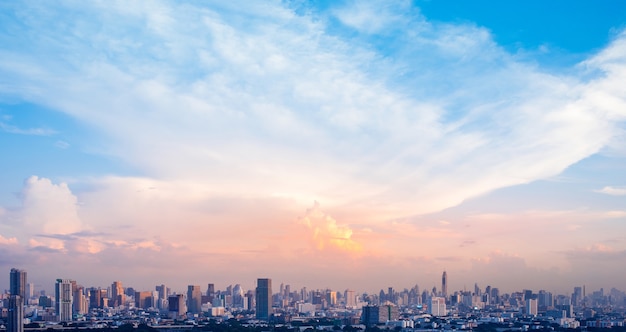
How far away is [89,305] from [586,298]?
67.1 m

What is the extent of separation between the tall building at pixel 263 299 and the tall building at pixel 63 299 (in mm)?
17102

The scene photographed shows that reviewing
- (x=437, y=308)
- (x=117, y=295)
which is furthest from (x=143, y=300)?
(x=437, y=308)

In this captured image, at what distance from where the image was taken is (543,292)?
9100 centimetres

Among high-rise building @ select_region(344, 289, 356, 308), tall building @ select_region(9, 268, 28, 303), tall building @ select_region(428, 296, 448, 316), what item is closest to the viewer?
tall building @ select_region(9, 268, 28, 303)

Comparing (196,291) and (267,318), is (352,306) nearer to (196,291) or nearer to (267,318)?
(196,291)

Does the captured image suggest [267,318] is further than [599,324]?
Yes

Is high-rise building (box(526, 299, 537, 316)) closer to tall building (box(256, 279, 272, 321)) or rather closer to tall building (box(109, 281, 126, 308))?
tall building (box(256, 279, 272, 321))

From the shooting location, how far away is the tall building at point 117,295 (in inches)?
3219

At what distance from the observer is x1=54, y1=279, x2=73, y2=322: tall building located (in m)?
62.4

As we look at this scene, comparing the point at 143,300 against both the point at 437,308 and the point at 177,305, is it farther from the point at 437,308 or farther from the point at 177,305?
the point at 437,308

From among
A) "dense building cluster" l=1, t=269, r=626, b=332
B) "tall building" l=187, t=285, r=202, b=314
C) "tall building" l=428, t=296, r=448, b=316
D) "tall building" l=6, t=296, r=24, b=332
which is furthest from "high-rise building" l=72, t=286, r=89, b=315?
"tall building" l=428, t=296, r=448, b=316

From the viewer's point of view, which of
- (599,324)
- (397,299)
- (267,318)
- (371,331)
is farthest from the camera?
(397,299)

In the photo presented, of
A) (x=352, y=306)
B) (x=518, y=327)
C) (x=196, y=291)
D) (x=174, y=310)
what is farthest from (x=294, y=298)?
(x=518, y=327)

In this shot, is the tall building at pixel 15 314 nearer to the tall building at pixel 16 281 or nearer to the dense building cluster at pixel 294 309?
the dense building cluster at pixel 294 309
